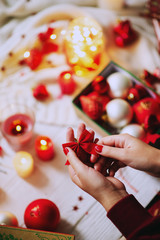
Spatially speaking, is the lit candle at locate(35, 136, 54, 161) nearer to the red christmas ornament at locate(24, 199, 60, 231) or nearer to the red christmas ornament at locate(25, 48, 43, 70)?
the red christmas ornament at locate(24, 199, 60, 231)

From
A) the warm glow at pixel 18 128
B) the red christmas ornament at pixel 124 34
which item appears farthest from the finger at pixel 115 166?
the red christmas ornament at pixel 124 34

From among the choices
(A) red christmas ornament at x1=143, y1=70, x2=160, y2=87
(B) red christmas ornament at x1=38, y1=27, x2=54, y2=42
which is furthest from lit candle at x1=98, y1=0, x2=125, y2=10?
(A) red christmas ornament at x1=143, y1=70, x2=160, y2=87

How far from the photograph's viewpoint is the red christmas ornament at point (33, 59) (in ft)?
3.85

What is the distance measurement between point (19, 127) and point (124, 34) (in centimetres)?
65

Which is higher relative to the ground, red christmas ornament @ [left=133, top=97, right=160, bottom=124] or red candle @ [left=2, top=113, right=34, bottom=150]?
red candle @ [left=2, top=113, right=34, bottom=150]

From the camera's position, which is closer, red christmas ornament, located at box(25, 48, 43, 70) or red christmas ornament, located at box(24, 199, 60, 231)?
red christmas ornament, located at box(24, 199, 60, 231)

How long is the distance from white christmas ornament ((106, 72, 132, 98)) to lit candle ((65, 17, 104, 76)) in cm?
16

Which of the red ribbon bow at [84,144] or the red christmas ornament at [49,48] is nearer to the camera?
the red ribbon bow at [84,144]

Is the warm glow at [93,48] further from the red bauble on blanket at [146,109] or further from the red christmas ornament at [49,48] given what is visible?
the red bauble on blanket at [146,109]

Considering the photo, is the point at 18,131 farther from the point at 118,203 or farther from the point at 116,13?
the point at 116,13

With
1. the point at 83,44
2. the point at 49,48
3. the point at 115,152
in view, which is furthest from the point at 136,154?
the point at 49,48

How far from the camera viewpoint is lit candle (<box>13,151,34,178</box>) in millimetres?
951

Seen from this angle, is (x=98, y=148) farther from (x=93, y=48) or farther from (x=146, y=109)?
(x=93, y=48)

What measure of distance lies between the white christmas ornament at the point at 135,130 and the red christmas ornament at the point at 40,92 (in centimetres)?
38
